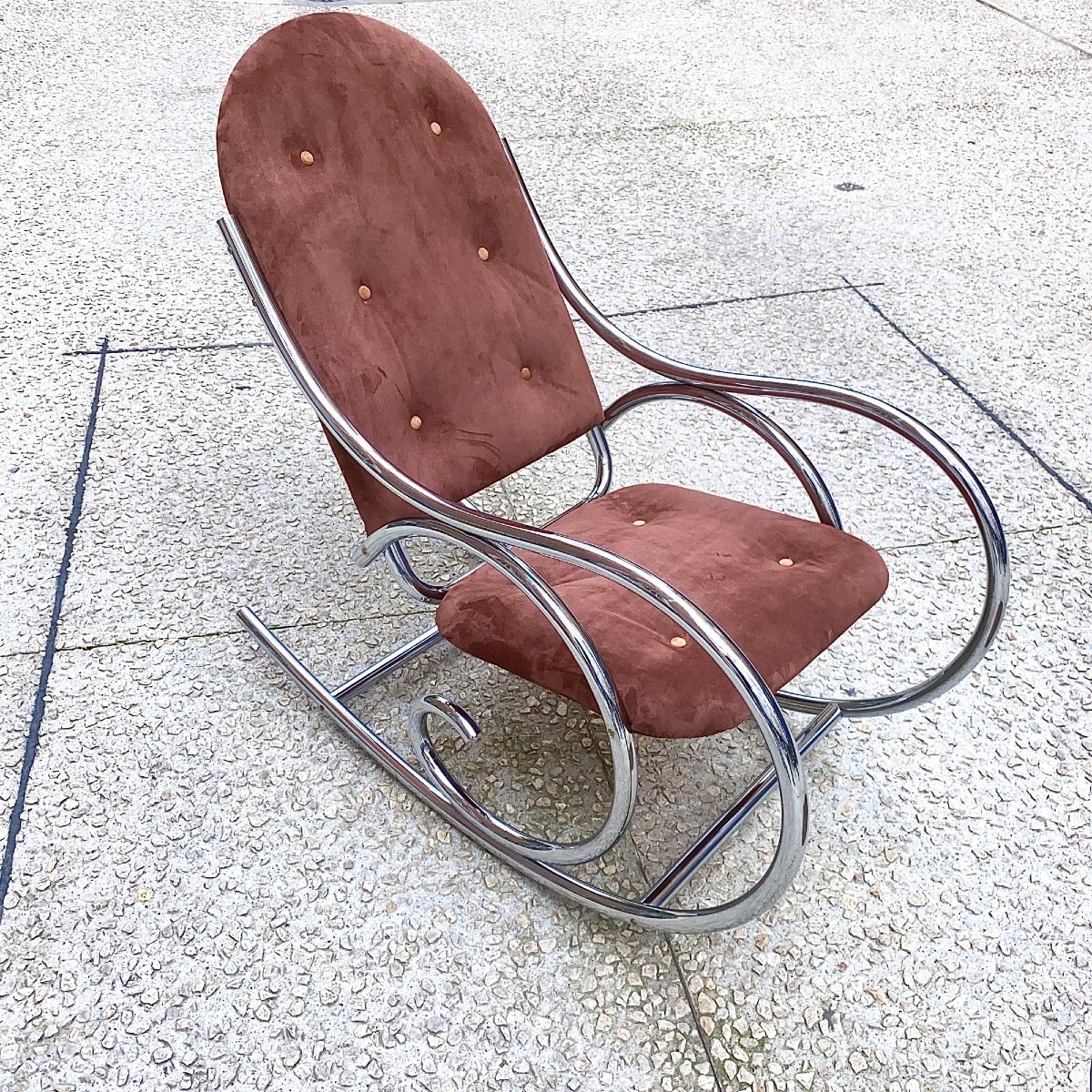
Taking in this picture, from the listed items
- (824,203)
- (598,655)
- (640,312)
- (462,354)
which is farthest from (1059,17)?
(598,655)

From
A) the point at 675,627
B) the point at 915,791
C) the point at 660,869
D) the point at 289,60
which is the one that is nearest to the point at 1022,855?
the point at 915,791

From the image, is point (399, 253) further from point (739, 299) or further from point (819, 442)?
point (739, 299)

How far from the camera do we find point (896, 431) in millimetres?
1397

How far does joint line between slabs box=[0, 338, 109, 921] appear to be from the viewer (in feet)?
4.66

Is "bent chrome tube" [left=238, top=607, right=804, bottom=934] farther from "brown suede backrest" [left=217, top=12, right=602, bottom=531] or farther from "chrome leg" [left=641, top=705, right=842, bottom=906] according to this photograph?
"brown suede backrest" [left=217, top=12, right=602, bottom=531]

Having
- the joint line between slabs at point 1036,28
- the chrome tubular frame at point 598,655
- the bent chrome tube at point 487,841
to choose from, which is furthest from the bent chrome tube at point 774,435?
the joint line between slabs at point 1036,28

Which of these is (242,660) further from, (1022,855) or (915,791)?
(1022,855)

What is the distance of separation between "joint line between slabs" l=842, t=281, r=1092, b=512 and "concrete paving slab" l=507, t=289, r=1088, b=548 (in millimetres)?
17

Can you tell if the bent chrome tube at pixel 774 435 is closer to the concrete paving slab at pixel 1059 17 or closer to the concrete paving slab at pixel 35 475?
the concrete paving slab at pixel 35 475

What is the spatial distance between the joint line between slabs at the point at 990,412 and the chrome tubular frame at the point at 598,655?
0.87m

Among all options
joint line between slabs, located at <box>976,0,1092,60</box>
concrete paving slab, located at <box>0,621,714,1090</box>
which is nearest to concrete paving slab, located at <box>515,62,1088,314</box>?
joint line between slabs, located at <box>976,0,1092,60</box>

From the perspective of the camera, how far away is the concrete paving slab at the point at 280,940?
1207 millimetres

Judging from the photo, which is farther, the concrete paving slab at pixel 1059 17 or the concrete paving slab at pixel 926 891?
the concrete paving slab at pixel 1059 17

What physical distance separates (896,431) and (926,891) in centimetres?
61
